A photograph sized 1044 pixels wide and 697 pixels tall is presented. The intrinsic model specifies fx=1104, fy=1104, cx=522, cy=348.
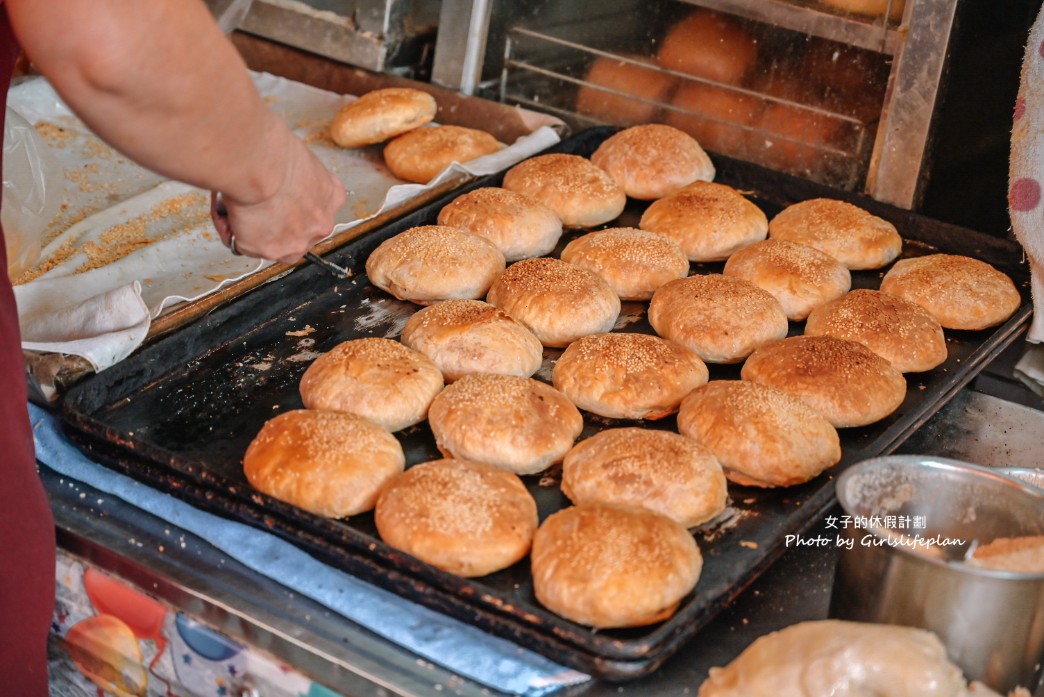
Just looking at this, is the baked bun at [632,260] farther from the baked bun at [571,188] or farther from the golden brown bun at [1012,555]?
the golden brown bun at [1012,555]

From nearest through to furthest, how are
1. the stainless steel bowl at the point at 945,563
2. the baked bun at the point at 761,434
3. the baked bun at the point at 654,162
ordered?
the stainless steel bowl at the point at 945,563 < the baked bun at the point at 761,434 < the baked bun at the point at 654,162

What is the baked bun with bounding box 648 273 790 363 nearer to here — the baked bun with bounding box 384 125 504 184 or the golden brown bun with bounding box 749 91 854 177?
the golden brown bun with bounding box 749 91 854 177

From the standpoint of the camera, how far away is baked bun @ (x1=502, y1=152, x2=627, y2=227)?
8.98 feet

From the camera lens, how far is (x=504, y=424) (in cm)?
192

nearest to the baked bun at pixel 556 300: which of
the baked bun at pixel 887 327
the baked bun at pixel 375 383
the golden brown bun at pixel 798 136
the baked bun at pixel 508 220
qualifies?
the baked bun at pixel 508 220

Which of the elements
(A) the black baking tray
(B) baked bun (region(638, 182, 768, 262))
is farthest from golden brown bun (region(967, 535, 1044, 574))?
(B) baked bun (region(638, 182, 768, 262))

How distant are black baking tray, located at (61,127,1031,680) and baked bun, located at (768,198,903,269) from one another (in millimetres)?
63

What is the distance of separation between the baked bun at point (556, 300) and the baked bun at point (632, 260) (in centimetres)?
6

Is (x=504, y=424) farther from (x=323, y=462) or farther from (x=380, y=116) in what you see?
(x=380, y=116)

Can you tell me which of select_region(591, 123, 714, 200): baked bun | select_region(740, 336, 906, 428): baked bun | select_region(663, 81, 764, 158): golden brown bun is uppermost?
select_region(663, 81, 764, 158): golden brown bun

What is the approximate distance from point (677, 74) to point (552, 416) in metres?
1.39

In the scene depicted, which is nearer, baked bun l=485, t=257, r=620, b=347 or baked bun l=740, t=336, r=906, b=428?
baked bun l=740, t=336, r=906, b=428

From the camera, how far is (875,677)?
1.28m

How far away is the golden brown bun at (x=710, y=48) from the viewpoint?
9.29 feet
